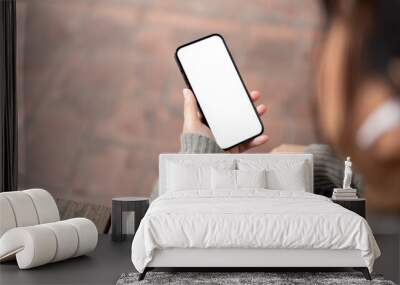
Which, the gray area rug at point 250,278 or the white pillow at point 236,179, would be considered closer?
the gray area rug at point 250,278

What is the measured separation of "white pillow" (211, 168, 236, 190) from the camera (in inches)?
221

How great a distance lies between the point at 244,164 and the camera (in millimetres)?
5914

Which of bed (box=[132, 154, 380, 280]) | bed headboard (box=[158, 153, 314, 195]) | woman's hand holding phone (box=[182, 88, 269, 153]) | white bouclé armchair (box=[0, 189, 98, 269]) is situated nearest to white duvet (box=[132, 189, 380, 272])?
bed (box=[132, 154, 380, 280])

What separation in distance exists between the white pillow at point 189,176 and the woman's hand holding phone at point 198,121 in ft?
0.88

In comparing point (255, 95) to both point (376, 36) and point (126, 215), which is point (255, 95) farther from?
point (376, 36)

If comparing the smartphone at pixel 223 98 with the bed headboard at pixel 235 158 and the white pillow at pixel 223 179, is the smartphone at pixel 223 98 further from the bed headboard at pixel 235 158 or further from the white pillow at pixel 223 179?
the bed headboard at pixel 235 158

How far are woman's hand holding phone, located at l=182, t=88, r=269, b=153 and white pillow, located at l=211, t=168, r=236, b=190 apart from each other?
22cm

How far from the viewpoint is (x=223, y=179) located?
5.62 m

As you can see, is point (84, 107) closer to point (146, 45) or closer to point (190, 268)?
point (146, 45)

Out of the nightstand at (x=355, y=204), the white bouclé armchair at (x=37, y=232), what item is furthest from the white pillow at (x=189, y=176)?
the nightstand at (x=355, y=204)

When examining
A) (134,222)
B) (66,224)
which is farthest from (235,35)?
(66,224)

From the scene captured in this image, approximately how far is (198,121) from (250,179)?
0.63 m

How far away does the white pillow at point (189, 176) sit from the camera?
5695 millimetres

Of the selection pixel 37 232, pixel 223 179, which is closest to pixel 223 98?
pixel 223 179
